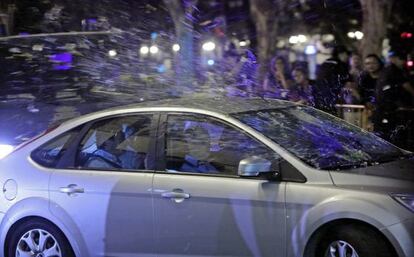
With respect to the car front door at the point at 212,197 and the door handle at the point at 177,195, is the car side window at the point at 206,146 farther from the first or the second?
the door handle at the point at 177,195

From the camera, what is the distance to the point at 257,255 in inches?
162

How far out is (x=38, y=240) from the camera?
4879mm

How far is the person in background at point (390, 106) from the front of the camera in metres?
8.21

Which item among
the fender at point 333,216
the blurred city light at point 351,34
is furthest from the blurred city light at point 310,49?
the fender at point 333,216

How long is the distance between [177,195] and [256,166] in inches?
24.8

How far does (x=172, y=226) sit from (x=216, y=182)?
0.45 metres

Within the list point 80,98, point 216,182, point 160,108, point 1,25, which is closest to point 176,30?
point 80,98

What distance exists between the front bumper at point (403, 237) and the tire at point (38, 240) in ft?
7.79

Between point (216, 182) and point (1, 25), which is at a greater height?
point (1, 25)

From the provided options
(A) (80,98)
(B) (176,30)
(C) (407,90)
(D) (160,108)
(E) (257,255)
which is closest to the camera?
(E) (257,255)

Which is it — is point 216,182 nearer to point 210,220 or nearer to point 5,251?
point 210,220

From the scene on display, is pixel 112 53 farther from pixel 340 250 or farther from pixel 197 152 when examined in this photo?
pixel 340 250

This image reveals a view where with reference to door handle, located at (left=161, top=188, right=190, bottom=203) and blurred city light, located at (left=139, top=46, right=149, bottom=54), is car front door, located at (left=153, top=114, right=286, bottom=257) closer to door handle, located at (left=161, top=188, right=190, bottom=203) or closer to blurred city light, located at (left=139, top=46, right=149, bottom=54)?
door handle, located at (left=161, top=188, right=190, bottom=203)

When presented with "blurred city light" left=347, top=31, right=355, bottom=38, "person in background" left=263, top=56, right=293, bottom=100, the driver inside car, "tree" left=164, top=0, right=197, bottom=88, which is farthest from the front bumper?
"blurred city light" left=347, top=31, right=355, bottom=38
